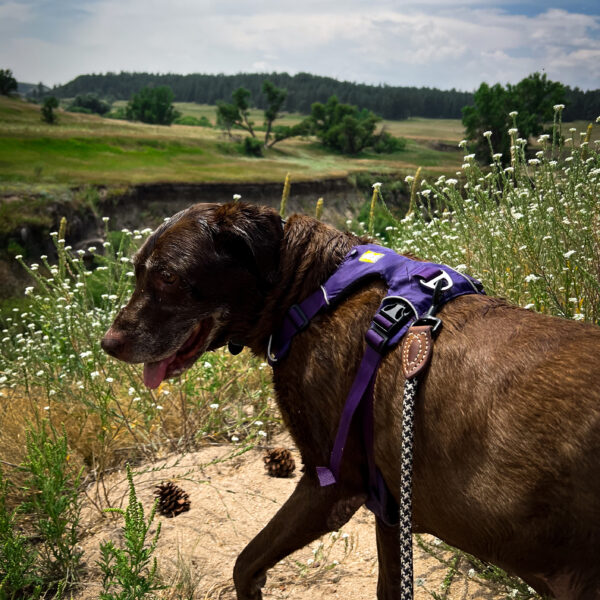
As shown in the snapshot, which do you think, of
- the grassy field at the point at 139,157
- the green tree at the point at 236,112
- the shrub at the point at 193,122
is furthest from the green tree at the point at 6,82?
the shrub at the point at 193,122

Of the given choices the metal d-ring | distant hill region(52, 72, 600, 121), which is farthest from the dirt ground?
distant hill region(52, 72, 600, 121)

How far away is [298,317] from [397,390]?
47cm

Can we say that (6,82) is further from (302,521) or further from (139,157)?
(302,521)

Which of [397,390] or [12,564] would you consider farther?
[12,564]

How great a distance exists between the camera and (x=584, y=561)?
1378 millimetres

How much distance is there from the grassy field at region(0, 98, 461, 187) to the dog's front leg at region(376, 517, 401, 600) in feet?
53.9

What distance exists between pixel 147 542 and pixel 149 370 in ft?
4.65

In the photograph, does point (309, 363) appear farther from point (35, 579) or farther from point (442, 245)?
point (442, 245)

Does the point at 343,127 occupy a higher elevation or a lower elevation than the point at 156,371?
higher

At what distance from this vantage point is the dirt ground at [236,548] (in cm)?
277

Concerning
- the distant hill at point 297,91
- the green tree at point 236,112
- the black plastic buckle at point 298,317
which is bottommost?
the black plastic buckle at point 298,317

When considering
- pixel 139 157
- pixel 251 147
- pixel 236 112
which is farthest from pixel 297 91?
pixel 139 157

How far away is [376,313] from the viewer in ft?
6.15

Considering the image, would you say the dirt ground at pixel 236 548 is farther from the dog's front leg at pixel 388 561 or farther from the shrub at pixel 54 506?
the dog's front leg at pixel 388 561
